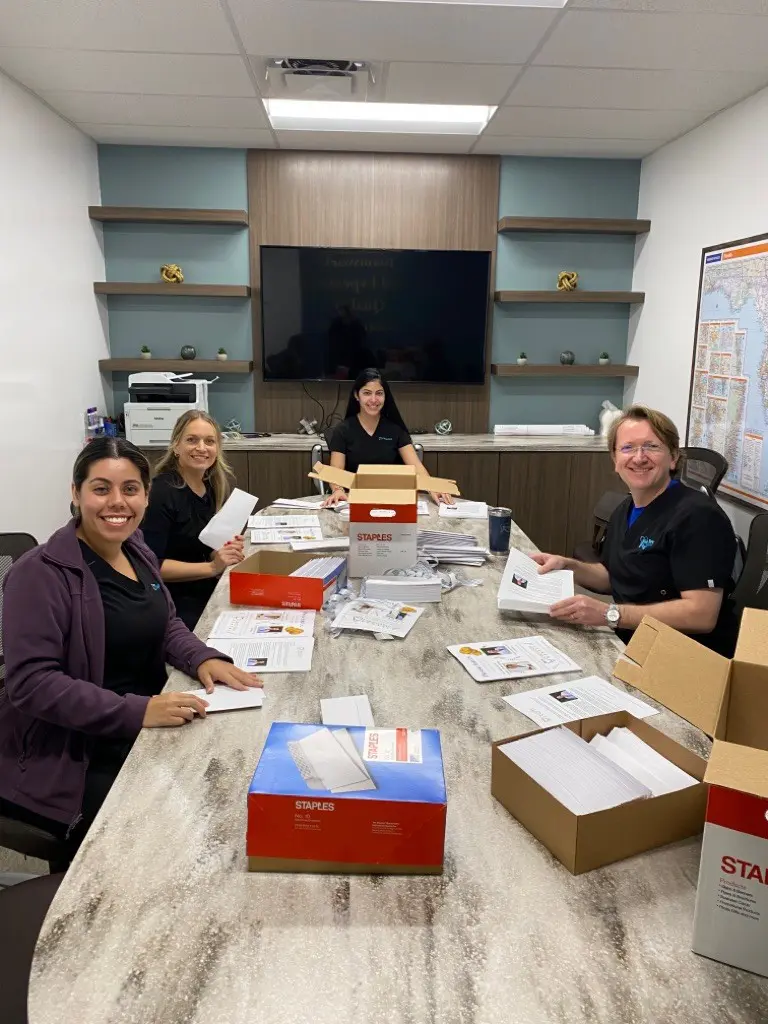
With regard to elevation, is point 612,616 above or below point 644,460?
below

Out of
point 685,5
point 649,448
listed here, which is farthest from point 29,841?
point 685,5

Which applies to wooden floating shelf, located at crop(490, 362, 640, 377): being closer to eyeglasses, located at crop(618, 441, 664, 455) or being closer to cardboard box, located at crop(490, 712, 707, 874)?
eyeglasses, located at crop(618, 441, 664, 455)

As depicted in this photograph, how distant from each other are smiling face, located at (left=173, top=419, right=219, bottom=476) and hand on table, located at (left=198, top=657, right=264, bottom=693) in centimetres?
125

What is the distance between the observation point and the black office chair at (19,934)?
3.71 ft

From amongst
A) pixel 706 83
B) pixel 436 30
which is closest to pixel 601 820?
pixel 436 30

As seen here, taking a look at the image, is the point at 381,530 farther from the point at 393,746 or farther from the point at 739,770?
the point at 739,770

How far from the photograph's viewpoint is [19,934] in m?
1.25

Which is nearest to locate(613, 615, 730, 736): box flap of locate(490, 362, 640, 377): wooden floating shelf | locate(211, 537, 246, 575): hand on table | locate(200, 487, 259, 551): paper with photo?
locate(200, 487, 259, 551): paper with photo

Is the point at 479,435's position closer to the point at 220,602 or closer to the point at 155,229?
the point at 155,229

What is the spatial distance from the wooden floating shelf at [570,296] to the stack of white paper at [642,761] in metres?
4.20

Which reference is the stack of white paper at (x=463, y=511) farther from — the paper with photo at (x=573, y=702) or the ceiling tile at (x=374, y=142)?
the ceiling tile at (x=374, y=142)

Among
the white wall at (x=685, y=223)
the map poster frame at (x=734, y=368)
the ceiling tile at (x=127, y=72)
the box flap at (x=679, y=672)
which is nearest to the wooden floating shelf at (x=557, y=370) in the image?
the white wall at (x=685, y=223)

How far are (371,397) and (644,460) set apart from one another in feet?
6.64

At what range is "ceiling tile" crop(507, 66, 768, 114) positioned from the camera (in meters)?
3.39
